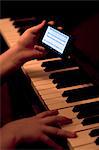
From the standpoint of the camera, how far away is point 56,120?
1242mm

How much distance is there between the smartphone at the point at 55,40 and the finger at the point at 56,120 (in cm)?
37

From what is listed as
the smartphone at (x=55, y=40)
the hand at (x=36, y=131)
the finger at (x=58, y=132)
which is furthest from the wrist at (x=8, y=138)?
the smartphone at (x=55, y=40)

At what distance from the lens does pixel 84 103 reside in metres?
1.36

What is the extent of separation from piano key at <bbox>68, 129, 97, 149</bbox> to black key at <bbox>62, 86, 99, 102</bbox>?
209 millimetres

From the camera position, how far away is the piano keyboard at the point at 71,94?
1202 mm

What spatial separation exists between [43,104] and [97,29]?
546 millimetres

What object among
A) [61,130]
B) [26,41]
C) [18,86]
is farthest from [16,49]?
[18,86]

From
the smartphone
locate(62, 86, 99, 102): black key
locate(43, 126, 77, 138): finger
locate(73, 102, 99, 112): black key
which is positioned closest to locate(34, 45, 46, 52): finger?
the smartphone

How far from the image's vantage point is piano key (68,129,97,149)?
3.82 ft

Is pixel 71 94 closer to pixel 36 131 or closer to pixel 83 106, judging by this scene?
pixel 83 106

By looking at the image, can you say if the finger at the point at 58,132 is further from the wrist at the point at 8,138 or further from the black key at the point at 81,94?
the black key at the point at 81,94

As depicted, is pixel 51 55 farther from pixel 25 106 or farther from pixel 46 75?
pixel 25 106

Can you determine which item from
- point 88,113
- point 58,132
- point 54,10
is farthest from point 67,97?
point 54,10

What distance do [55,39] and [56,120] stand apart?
45 cm
